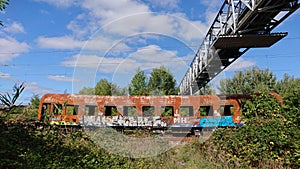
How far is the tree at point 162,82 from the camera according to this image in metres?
18.0

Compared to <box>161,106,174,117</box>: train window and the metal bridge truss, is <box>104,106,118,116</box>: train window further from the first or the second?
the metal bridge truss

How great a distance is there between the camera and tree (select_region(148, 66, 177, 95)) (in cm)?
1800

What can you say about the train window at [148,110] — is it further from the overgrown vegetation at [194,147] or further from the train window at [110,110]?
the overgrown vegetation at [194,147]

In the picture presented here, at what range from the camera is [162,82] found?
20234 mm

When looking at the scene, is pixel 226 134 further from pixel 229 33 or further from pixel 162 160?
pixel 229 33

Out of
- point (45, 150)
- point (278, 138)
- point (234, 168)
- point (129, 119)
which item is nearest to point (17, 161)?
point (45, 150)

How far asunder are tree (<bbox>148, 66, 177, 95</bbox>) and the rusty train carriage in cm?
359

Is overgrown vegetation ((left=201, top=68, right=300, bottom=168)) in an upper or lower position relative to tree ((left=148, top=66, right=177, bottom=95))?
lower

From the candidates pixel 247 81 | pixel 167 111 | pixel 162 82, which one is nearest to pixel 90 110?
pixel 167 111

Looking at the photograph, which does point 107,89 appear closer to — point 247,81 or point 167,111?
point 167,111

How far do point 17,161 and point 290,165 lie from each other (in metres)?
6.29

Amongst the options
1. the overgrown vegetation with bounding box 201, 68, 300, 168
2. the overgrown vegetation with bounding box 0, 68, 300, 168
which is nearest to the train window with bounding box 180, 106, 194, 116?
the overgrown vegetation with bounding box 201, 68, 300, 168

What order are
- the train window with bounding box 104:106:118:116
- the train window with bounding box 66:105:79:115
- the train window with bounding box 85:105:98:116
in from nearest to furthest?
the train window with bounding box 85:105:98:116 < the train window with bounding box 104:106:118:116 < the train window with bounding box 66:105:79:115

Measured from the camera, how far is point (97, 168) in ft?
18.7
